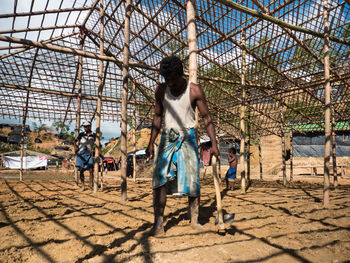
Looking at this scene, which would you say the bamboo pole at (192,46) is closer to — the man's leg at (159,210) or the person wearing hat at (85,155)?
the man's leg at (159,210)

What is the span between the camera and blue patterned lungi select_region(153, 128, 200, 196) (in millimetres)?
2365

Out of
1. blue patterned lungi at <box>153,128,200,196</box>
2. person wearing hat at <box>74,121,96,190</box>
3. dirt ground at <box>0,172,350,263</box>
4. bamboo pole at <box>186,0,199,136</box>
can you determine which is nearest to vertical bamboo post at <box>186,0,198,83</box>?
bamboo pole at <box>186,0,199,136</box>

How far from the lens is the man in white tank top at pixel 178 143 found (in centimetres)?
236

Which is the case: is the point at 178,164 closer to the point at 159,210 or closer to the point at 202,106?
the point at 159,210

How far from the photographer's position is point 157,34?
22.4 ft

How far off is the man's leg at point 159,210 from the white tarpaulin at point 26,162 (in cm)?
1903

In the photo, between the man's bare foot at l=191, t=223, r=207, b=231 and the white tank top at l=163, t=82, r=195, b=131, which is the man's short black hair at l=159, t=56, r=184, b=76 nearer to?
the white tank top at l=163, t=82, r=195, b=131

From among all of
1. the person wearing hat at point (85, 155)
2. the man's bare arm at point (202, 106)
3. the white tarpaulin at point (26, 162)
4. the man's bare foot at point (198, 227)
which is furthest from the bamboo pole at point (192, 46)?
the white tarpaulin at point (26, 162)

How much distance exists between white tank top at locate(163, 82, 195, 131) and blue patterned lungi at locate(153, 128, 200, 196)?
2.6 inches

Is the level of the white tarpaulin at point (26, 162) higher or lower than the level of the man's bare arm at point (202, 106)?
lower

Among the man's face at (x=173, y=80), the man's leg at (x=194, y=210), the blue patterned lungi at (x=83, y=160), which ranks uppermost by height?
the man's face at (x=173, y=80)

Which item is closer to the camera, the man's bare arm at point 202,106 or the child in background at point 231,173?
the man's bare arm at point 202,106

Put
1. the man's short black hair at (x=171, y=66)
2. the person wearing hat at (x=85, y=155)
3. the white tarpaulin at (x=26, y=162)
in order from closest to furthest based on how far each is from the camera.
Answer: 1. the man's short black hair at (x=171, y=66)
2. the person wearing hat at (x=85, y=155)
3. the white tarpaulin at (x=26, y=162)

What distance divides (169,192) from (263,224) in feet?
3.58
